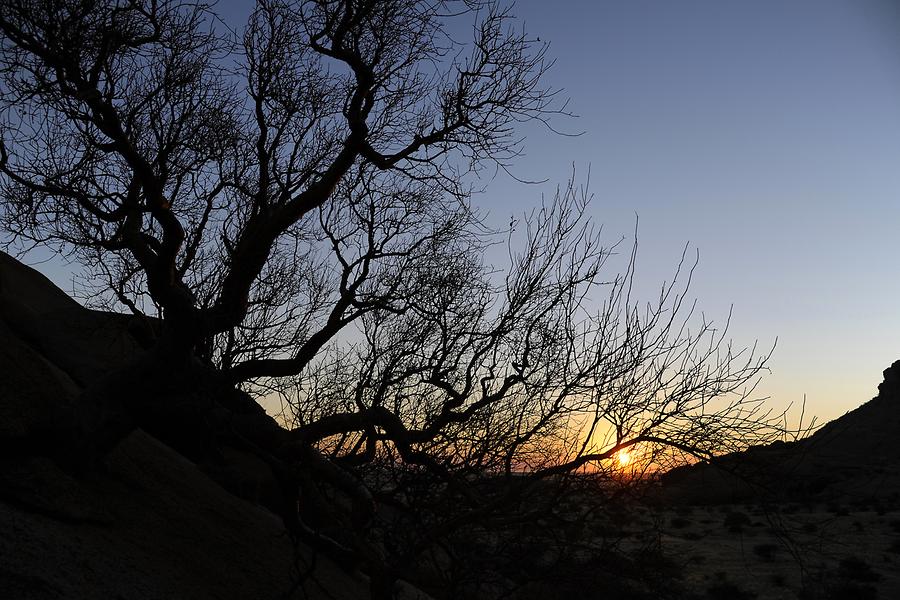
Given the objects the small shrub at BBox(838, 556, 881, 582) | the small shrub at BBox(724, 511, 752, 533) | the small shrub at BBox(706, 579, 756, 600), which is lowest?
the small shrub at BBox(706, 579, 756, 600)

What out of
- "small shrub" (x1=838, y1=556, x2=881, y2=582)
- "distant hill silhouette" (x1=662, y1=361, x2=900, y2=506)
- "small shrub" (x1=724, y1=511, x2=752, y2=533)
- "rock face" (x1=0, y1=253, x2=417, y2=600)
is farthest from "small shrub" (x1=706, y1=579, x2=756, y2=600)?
"rock face" (x1=0, y1=253, x2=417, y2=600)

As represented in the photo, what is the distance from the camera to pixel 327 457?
7359mm

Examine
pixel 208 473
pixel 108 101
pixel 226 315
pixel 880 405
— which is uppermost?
pixel 880 405

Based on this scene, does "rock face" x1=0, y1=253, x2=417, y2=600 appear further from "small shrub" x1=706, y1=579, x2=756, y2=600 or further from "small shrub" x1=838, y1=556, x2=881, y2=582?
"small shrub" x1=838, y1=556, x2=881, y2=582

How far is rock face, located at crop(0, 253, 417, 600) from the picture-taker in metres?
5.28

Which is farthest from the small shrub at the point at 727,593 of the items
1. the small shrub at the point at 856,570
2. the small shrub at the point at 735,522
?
the small shrub at the point at 735,522

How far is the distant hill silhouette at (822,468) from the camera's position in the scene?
203 inches

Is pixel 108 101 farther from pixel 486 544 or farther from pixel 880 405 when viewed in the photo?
pixel 880 405

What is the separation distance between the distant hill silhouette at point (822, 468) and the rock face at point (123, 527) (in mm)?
3616

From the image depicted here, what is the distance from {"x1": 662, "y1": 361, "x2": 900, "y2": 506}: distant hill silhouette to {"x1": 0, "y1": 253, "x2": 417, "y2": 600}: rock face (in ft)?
11.9

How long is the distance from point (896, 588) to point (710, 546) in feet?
29.2

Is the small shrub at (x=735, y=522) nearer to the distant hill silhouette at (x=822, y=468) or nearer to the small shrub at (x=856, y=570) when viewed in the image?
the distant hill silhouette at (x=822, y=468)

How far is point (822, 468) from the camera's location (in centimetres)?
641

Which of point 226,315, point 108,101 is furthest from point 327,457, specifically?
point 108,101
